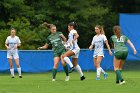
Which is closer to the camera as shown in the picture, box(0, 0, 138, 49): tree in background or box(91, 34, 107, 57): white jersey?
box(91, 34, 107, 57): white jersey

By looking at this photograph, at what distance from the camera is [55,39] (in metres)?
19.2

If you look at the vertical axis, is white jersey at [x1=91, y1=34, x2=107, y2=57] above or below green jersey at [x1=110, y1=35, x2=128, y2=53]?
below

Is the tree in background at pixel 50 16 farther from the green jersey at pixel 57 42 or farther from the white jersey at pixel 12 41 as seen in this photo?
the green jersey at pixel 57 42

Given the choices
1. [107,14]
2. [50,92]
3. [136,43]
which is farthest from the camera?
[107,14]

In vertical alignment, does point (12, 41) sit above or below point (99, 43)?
below

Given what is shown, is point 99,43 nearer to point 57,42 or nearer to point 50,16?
point 57,42

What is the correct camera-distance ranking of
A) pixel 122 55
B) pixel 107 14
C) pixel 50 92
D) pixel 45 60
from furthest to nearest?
pixel 107 14 → pixel 45 60 → pixel 122 55 → pixel 50 92

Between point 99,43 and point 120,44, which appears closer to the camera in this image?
point 120,44

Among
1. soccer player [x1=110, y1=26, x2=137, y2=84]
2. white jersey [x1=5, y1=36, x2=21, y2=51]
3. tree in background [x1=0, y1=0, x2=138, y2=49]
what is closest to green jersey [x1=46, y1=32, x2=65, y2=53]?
soccer player [x1=110, y1=26, x2=137, y2=84]

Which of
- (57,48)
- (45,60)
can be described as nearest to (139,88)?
(57,48)

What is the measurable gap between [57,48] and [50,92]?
483cm

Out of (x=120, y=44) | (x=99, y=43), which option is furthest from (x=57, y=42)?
(x=120, y=44)

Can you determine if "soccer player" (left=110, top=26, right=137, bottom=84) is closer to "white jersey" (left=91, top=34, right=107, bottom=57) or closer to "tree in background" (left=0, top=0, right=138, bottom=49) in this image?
"white jersey" (left=91, top=34, right=107, bottom=57)

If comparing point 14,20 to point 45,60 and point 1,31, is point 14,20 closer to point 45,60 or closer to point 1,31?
point 1,31
